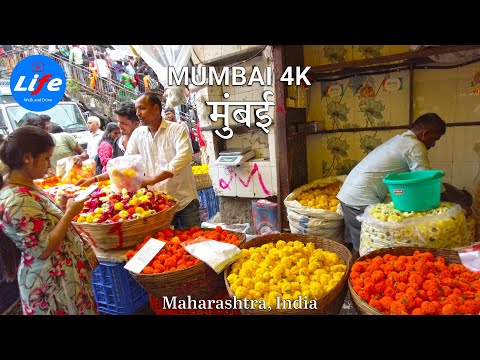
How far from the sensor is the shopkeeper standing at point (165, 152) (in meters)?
2.43

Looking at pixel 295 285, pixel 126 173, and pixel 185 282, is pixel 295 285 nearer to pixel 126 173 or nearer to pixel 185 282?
pixel 185 282

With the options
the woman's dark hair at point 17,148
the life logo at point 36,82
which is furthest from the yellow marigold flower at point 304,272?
the life logo at point 36,82

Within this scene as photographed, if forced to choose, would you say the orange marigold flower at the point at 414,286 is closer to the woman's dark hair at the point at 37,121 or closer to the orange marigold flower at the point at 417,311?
the orange marigold flower at the point at 417,311

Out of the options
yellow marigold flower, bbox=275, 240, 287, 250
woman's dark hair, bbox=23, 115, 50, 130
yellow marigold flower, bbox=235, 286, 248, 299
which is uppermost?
woman's dark hair, bbox=23, 115, 50, 130

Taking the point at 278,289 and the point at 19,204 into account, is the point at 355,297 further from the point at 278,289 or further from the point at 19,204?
the point at 19,204

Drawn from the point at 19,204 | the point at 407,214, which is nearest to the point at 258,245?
the point at 407,214

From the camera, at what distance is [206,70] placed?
2193mm

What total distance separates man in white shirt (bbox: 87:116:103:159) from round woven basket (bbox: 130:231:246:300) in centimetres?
288

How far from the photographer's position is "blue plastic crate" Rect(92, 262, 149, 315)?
2033mm

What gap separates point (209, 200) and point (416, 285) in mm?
Answer: 3460

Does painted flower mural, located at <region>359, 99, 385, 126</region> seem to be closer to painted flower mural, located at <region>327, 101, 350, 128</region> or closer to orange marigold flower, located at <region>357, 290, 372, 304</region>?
painted flower mural, located at <region>327, 101, 350, 128</region>

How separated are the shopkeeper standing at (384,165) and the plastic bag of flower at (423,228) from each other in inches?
15.4

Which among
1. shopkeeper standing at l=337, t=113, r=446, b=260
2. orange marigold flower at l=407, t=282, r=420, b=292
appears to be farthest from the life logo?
orange marigold flower at l=407, t=282, r=420, b=292

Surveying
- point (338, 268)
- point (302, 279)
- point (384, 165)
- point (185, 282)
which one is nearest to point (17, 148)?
point (185, 282)
